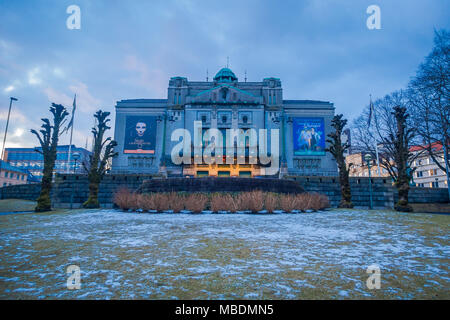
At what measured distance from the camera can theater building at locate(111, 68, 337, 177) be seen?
1543 inches

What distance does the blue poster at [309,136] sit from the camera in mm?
41656

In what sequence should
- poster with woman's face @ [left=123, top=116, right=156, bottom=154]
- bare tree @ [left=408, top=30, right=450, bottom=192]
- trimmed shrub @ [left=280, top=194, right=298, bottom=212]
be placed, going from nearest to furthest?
trimmed shrub @ [left=280, top=194, right=298, bottom=212]
bare tree @ [left=408, top=30, right=450, bottom=192]
poster with woman's face @ [left=123, top=116, right=156, bottom=154]

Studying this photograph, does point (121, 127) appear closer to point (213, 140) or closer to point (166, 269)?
point (213, 140)

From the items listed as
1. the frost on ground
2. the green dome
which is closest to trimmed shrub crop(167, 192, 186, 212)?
the frost on ground

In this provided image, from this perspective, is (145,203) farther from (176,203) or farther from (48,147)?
(48,147)

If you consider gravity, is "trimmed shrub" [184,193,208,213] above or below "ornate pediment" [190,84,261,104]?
below

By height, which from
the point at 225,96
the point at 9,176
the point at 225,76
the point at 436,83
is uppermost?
the point at 225,76

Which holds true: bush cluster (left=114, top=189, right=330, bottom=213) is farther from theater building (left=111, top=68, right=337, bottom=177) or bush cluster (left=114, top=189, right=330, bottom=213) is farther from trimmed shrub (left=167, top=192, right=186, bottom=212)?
theater building (left=111, top=68, right=337, bottom=177)

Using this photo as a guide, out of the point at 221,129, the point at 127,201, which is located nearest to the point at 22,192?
the point at 127,201

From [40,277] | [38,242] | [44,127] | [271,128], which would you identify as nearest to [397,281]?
[40,277]

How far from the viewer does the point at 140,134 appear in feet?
140

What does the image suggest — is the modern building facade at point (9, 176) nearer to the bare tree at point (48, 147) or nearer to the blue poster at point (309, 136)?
the bare tree at point (48, 147)

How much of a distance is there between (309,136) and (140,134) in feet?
111
